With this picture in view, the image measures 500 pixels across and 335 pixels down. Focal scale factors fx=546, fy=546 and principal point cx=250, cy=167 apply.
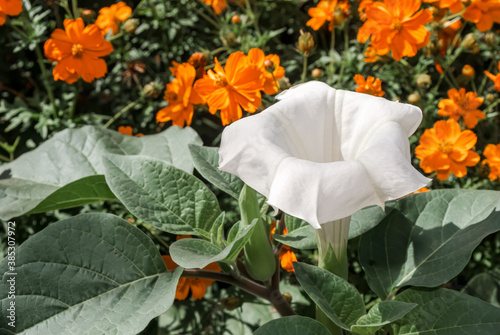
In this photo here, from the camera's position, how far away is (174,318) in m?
1.29

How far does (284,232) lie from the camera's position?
1.03 m

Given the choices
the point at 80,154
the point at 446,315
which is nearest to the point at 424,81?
the point at 446,315

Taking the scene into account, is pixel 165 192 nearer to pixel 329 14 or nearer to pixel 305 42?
pixel 305 42

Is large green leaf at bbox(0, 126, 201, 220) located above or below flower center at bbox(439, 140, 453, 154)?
below

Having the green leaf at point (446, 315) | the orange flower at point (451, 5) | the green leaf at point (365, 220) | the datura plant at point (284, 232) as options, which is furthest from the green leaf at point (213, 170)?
the orange flower at point (451, 5)

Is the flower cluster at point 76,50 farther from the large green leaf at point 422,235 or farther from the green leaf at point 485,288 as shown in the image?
the green leaf at point 485,288

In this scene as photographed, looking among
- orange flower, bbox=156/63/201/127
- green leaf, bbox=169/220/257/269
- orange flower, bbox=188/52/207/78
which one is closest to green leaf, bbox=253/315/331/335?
green leaf, bbox=169/220/257/269

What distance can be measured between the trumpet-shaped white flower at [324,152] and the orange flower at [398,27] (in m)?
0.36

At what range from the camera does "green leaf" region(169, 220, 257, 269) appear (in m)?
0.77

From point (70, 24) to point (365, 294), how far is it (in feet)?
3.00

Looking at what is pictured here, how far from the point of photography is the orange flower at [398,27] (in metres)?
1.17

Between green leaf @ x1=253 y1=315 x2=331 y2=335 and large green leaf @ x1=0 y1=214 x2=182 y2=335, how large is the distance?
16 centimetres

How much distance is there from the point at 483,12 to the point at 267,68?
522 millimetres

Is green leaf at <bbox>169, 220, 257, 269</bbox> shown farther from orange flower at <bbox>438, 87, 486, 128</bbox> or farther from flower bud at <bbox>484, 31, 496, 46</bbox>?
flower bud at <bbox>484, 31, 496, 46</bbox>
